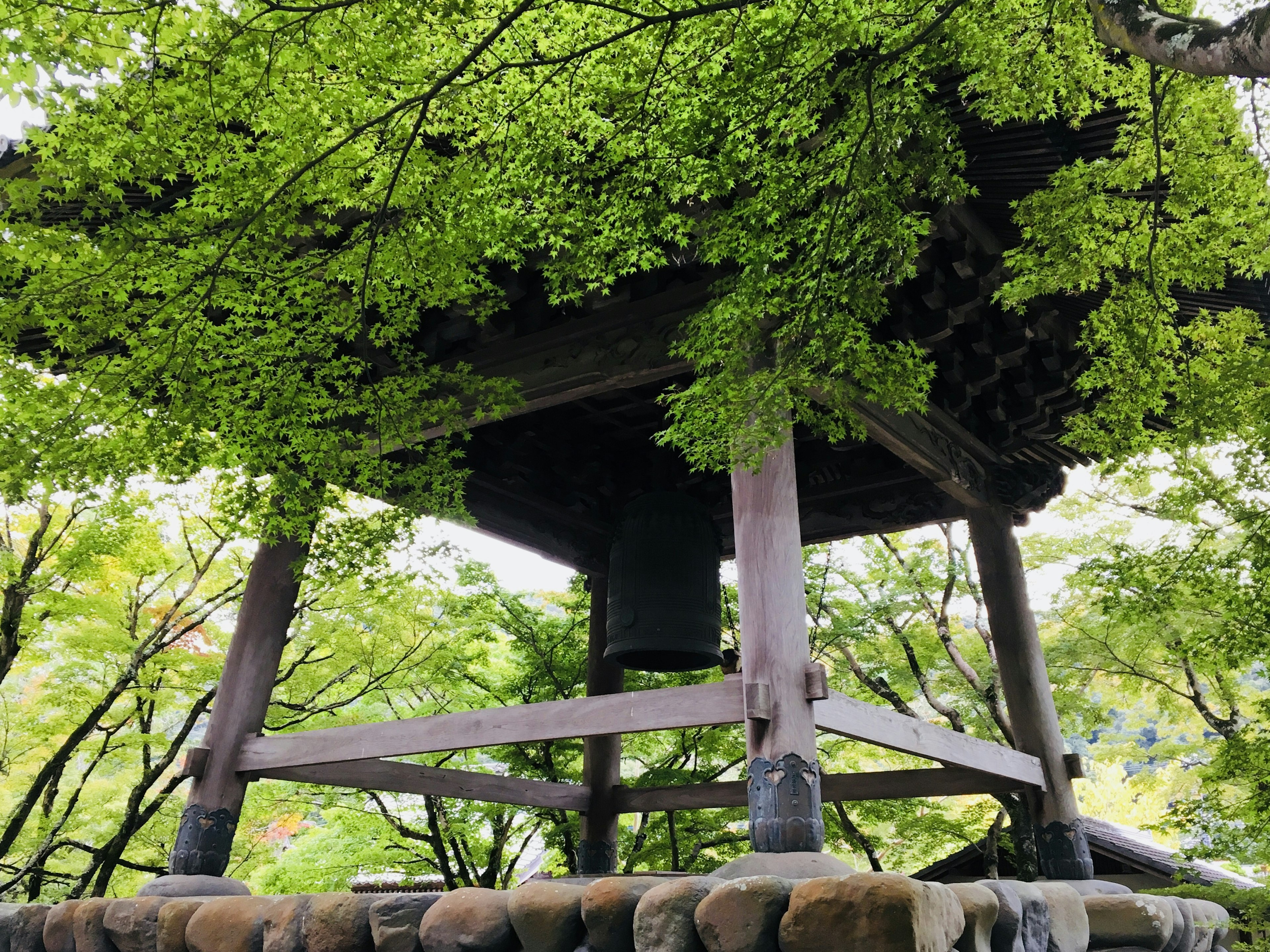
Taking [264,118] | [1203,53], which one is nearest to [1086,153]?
[1203,53]

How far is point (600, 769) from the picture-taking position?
27.8ft

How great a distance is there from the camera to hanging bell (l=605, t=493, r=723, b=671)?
667 cm

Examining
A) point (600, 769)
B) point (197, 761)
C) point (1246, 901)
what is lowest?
point (1246, 901)

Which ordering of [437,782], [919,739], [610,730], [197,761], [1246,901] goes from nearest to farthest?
[1246,901] < [610,730] < [919,739] < [197,761] < [437,782]

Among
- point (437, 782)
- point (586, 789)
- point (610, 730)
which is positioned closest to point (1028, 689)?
point (610, 730)

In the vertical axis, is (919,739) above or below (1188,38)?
below

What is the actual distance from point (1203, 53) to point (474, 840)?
9968mm

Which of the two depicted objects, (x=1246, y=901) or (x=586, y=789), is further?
(x=586, y=789)

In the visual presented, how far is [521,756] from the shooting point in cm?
966

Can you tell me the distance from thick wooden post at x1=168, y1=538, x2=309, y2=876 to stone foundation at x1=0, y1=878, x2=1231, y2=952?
0.72m

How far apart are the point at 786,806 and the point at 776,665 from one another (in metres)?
0.66

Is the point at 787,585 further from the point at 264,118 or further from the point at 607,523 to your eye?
the point at 607,523

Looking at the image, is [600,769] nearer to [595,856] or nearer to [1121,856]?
[595,856]

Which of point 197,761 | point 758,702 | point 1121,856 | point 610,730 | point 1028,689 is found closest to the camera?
point 758,702
